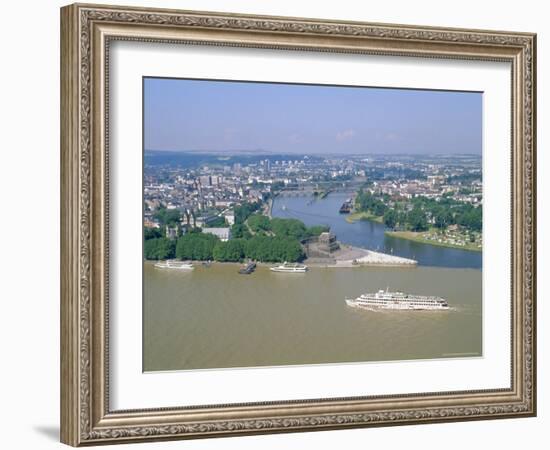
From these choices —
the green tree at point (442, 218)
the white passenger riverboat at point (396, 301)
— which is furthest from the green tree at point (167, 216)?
the green tree at point (442, 218)

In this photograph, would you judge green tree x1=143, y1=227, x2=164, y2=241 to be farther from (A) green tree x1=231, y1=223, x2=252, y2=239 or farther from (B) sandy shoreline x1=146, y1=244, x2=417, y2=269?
(B) sandy shoreline x1=146, y1=244, x2=417, y2=269

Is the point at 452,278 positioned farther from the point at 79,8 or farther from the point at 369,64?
the point at 79,8

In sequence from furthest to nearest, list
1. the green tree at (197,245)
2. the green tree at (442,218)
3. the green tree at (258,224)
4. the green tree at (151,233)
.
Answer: the green tree at (442,218)
the green tree at (258,224)
the green tree at (197,245)
the green tree at (151,233)

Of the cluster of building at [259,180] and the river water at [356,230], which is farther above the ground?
the cluster of building at [259,180]

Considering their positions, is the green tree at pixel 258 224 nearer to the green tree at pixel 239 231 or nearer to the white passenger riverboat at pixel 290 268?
the green tree at pixel 239 231

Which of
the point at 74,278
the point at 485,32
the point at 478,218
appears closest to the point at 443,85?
the point at 485,32

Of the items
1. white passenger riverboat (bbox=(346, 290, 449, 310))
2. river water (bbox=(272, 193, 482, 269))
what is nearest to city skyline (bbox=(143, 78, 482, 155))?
river water (bbox=(272, 193, 482, 269))

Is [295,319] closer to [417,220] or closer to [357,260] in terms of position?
[357,260]
